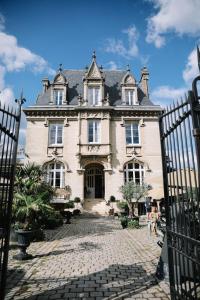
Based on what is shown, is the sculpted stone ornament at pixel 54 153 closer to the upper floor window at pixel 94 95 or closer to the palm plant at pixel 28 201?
the upper floor window at pixel 94 95

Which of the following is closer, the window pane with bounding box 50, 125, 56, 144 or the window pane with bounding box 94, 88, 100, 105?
the window pane with bounding box 50, 125, 56, 144

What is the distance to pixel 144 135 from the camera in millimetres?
23281

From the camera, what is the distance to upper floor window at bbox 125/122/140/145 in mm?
23359

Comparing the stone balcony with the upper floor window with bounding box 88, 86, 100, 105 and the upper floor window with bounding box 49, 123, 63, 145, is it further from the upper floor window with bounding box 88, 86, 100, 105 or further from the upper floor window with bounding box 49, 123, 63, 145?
the upper floor window with bounding box 88, 86, 100, 105

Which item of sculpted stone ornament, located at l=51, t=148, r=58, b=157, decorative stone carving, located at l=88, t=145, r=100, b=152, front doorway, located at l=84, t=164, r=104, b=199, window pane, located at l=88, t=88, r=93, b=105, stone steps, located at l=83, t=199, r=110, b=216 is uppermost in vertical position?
window pane, located at l=88, t=88, r=93, b=105

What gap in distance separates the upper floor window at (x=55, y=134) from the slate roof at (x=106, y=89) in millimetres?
2677

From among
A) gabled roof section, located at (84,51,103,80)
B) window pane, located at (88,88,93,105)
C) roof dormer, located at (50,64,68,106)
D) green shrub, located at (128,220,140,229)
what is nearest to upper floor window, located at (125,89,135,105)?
gabled roof section, located at (84,51,103,80)

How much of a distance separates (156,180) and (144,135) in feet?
36.2

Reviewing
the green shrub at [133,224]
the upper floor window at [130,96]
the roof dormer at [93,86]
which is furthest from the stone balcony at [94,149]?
the green shrub at [133,224]

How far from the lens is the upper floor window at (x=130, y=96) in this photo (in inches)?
960

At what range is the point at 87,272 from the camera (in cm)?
578

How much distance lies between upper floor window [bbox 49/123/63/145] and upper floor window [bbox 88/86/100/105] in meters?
3.91

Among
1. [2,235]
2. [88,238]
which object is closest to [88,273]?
[2,235]

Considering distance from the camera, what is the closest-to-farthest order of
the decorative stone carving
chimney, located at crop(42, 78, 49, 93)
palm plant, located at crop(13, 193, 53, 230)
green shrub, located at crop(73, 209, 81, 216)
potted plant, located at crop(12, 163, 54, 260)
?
potted plant, located at crop(12, 163, 54, 260) < palm plant, located at crop(13, 193, 53, 230) < green shrub, located at crop(73, 209, 81, 216) < the decorative stone carving < chimney, located at crop(42, 78, 49, 93)
